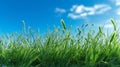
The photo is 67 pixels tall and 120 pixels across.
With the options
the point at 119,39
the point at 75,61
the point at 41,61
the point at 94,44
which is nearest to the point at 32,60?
the point at 41,61

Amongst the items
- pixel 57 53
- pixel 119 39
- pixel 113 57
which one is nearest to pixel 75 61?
pixel 57 53

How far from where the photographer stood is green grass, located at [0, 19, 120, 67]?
357 cm

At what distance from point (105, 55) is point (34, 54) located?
3.32ft

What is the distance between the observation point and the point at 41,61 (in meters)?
3.67

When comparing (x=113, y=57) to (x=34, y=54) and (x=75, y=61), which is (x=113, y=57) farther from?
(x=34, y=54)

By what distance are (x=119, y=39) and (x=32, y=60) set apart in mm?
1383

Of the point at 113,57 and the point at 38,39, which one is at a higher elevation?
the point at 38,39

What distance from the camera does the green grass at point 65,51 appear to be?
3574 millimetres

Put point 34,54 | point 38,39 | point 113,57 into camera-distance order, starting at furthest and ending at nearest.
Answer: point 38,39 < point 34,54 < point 113,57

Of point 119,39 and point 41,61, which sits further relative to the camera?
point 119,39

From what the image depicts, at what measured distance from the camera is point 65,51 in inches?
147

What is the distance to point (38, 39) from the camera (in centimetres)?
407

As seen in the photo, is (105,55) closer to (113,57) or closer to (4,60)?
(113,57)

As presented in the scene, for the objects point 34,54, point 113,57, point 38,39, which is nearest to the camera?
point 113,57
